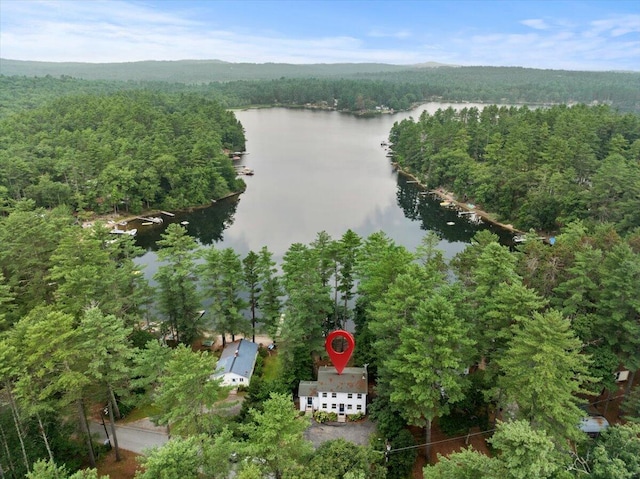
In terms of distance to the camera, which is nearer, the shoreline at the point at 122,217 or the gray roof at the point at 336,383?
the gray roof at the point at 336,383

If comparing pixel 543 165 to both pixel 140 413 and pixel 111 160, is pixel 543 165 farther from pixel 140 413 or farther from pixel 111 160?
pixel 111 160

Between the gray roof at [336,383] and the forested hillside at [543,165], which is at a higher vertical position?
the forested hillside at [543,165]

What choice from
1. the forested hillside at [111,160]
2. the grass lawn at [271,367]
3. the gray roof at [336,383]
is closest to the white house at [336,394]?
the gray roof at [336,383]

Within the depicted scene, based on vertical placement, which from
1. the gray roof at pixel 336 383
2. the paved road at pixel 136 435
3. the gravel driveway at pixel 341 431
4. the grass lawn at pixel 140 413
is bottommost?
the grass lawn at pixel 140 413

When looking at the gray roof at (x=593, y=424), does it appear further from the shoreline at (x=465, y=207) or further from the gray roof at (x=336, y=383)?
the shoreline at (x=465, y=207)

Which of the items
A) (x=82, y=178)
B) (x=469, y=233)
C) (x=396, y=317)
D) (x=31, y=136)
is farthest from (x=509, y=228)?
(x=31, y=136)

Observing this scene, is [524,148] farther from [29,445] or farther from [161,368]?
[29,445]

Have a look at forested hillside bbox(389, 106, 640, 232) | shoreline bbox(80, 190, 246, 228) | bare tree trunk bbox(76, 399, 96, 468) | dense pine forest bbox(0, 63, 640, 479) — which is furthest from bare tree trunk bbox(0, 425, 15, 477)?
forested hillside bbox(389, 106, 640, 232)
